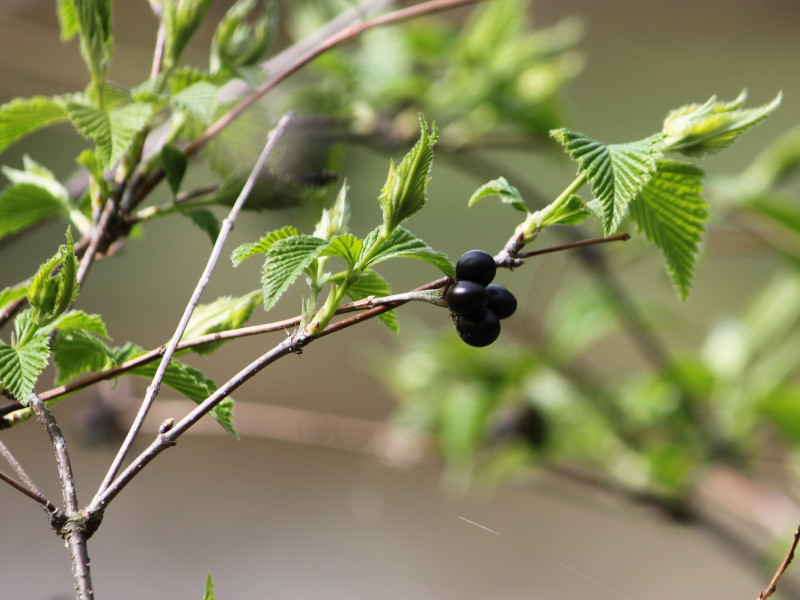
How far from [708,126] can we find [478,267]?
0.11 m

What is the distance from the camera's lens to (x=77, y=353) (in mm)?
281

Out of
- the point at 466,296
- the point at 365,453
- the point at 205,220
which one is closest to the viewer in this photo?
the point at 466,296

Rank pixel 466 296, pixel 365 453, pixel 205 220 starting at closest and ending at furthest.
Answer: pixel 466 296
pixel 205 220
pixel 365 453

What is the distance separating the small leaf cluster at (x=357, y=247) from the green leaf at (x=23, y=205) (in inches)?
5.9

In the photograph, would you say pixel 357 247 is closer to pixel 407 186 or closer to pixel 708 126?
pixel 407 186

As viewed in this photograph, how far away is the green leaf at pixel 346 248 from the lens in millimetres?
236

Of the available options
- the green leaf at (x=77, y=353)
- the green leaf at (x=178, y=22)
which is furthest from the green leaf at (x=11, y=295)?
the green leaf at (x=178, y=22)

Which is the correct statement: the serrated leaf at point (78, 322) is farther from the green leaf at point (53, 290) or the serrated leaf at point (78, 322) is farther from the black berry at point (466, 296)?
the black berry at point (466, 296)

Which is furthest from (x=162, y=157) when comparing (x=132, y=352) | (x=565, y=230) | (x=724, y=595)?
(x=724, y=595)

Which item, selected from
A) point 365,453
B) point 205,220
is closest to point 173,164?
point 205,220

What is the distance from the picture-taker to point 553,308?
913 mm

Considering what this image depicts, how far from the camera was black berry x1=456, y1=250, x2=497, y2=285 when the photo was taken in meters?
0.23

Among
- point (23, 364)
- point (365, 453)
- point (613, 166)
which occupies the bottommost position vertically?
point (23, 364)

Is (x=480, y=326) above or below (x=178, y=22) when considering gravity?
below
